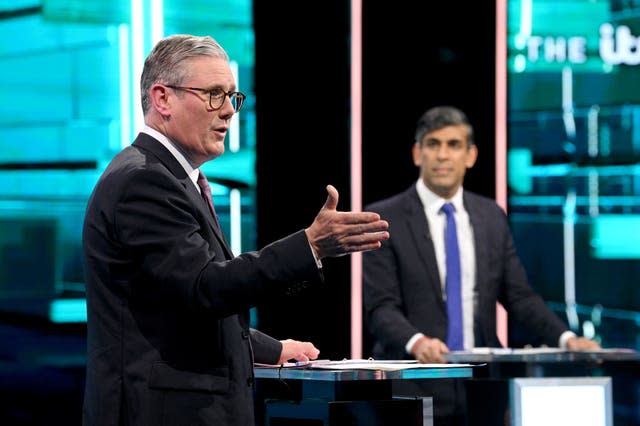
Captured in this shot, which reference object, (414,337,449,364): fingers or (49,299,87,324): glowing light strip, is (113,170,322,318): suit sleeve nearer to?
(414,337,449,364): fingers

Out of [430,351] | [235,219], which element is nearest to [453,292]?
[430,351]

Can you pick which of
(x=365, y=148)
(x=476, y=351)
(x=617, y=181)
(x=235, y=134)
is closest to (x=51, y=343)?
(x=235, y=134)

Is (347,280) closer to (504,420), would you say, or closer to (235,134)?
(235,134)

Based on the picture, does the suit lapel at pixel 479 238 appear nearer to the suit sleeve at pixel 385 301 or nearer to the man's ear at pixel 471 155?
the man's ear at pixel 471 155

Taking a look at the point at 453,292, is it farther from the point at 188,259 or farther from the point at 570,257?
the point at 188,259

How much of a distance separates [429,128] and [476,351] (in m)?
1.08

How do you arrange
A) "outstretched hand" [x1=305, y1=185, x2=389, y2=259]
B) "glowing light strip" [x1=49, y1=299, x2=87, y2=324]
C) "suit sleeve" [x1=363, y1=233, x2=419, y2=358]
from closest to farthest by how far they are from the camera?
1. "outstretched hand" [x1=305, y1=185, x2=389, y2=259]
2. "suit sleeve" [x1=363, y1=233, x2=419, y2=358]
3. "glowing light strip" [x1=49, y1=299, x2=87, y2=324]

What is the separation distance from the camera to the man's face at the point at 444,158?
4.33 m

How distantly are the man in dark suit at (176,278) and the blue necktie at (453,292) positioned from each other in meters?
1.90

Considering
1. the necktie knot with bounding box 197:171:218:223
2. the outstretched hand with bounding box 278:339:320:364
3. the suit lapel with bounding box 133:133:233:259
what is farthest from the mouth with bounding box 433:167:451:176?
the suit lapel with bounding box 133:133:233:259

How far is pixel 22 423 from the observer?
4.79 meters

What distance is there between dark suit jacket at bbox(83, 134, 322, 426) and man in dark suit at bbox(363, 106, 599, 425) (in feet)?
5.84

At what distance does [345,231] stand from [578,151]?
323cm

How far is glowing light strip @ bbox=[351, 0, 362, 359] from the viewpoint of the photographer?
4.71 m
